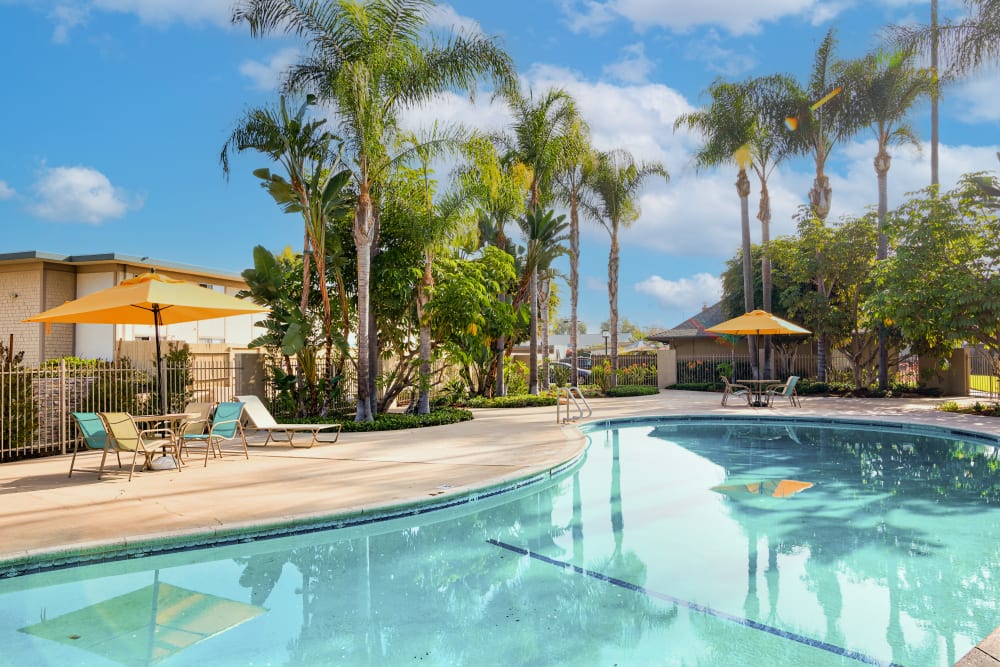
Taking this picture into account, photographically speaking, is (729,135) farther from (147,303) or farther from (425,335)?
(147,303)

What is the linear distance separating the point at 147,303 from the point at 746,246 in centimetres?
2158

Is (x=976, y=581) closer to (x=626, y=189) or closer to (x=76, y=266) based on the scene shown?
(x=626, y=189)

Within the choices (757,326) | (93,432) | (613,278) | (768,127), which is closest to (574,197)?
(613,278)

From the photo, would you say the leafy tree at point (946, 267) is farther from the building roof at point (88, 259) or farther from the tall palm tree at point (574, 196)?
the building roof at point (88, 259)

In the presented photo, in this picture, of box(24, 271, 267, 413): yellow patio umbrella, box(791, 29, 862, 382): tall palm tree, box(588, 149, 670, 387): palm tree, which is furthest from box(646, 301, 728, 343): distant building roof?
box(24, 271, 267, 413): yellow patio umbrella

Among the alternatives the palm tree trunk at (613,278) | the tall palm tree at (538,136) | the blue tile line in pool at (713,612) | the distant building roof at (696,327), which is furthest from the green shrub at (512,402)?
the distant building roof at (696,327)

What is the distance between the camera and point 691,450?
37.9ft

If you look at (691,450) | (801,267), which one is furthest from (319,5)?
(801,267)

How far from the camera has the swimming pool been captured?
12.9 ft

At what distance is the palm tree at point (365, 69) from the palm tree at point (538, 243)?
22.8 ft

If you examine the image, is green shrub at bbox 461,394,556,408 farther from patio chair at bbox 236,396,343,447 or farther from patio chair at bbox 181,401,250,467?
patio chair at bbox 181,401,250,467

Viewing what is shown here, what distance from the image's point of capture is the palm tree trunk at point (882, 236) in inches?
822

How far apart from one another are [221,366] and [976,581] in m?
15.1

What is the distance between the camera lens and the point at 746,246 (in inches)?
973
